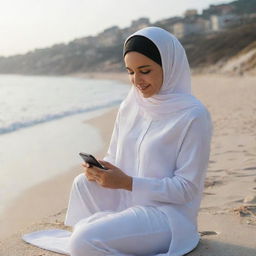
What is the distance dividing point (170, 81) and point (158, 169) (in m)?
0.52

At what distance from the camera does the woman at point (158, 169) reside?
256 centimetres

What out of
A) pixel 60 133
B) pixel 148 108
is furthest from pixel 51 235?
pixel 60 133

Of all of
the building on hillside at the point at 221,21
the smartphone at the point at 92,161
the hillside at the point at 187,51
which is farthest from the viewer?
the building on hillside at the point at 221,21

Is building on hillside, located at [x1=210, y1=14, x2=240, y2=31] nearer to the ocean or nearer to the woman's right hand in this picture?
the ocean

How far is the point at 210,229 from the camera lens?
333 centimetres

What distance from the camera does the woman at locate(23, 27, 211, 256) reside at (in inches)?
101

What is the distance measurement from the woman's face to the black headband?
21mm

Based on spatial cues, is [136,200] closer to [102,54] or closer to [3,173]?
[3,173]

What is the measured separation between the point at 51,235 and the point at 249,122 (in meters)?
5.51

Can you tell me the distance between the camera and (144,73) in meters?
2.65

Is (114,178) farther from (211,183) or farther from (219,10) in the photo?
(219,10)

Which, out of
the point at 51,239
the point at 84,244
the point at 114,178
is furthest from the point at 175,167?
the point at 51,239

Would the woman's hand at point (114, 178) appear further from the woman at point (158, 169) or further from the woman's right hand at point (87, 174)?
the woman's right hand at point (87, 174)

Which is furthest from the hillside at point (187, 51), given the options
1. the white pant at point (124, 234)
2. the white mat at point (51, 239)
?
the white pant at point (124, 234)
